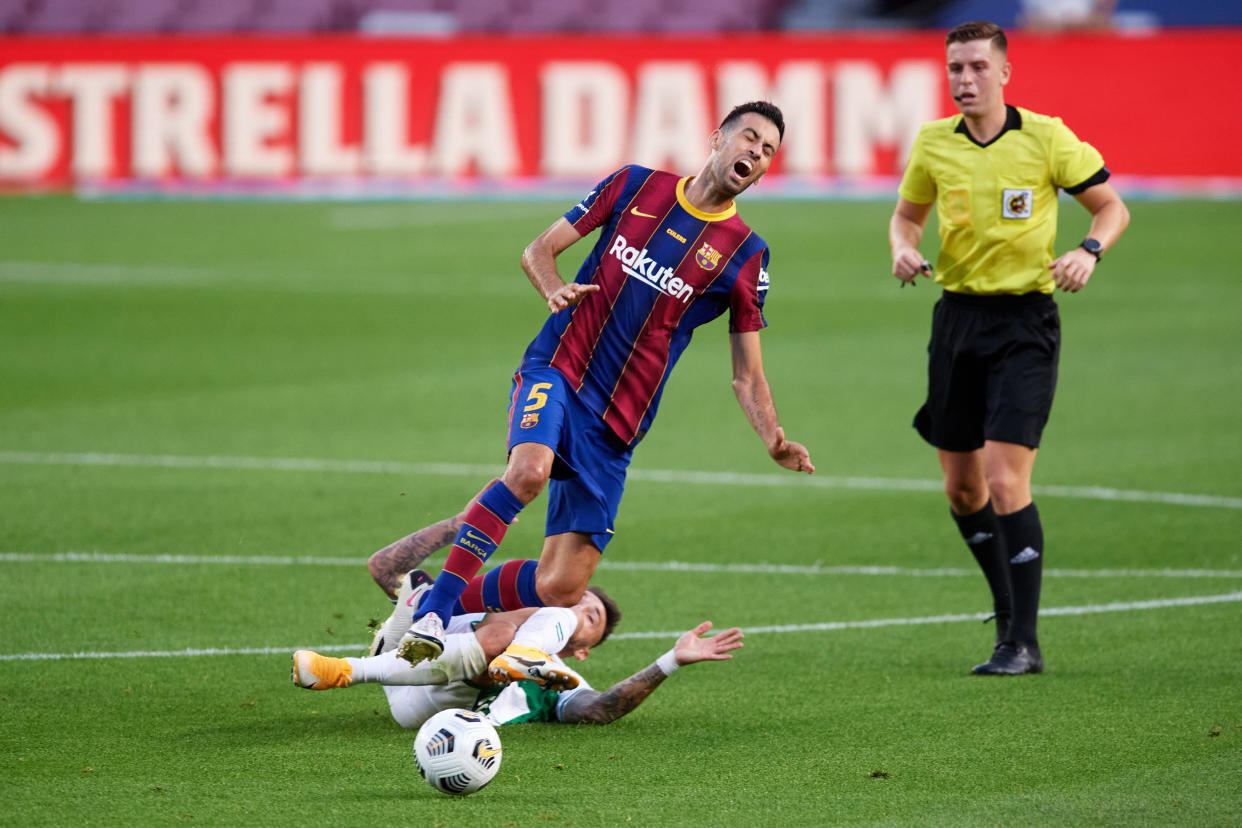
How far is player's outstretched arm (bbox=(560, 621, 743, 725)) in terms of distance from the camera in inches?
218

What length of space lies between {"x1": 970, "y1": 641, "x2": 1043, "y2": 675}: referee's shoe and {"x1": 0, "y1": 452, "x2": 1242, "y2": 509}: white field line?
3631 mm

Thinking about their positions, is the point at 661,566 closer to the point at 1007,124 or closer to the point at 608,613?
the point at 608,613

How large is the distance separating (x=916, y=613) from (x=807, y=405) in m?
5.74

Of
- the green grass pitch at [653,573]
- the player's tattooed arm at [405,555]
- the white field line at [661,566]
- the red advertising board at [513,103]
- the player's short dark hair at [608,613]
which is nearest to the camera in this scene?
the green grass pitch at [653,573]

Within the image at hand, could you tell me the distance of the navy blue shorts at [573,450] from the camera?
19.5 ft

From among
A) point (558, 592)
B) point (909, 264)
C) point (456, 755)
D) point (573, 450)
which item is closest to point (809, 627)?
point (909, 264)

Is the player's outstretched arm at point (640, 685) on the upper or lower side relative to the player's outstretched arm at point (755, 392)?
lower

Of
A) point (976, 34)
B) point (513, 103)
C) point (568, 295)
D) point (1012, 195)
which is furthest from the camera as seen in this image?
point (513, 103)

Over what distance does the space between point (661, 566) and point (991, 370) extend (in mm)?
2216

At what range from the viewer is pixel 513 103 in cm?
2844

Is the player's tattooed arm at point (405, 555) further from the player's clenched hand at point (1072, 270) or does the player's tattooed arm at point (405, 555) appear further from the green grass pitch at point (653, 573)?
the player's clenched hand at point (1072, 270)

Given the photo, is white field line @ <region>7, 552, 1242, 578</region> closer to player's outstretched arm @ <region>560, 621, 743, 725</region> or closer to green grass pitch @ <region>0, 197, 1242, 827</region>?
green grass pitch @ <region>0, 197, 1242, 827</region>

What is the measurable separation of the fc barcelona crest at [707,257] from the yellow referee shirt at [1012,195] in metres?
1.24

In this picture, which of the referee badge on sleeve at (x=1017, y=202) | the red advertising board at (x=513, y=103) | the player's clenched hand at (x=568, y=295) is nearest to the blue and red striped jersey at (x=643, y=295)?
the player's clenched hand at (x=568, y=295)
